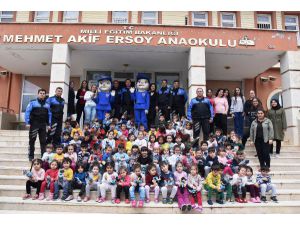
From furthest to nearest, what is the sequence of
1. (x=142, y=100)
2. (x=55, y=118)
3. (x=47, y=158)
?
1. (x=142, y=100)
2. (x=55, y=118)
3. (x=47, y=158)

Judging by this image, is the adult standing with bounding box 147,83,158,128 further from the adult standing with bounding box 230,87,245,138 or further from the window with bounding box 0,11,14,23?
the window with bounding box 0,11,14,23

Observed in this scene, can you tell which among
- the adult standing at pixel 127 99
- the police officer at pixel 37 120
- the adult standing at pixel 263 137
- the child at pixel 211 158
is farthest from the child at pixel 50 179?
the adult standing at pixel 263 137

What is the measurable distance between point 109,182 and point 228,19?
11869 millimetres

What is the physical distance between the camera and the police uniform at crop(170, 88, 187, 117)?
9.07 m

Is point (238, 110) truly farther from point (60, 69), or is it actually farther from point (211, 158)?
point (60, 69)

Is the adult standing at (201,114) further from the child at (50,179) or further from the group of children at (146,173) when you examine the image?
the child at (50,179)

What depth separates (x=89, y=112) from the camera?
29.0 ft

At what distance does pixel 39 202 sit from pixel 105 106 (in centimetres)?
438

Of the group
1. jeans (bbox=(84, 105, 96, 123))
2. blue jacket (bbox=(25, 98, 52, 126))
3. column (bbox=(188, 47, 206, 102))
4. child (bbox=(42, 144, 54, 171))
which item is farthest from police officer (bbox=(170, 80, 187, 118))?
child (bbox=(42, 144, 54, 171))

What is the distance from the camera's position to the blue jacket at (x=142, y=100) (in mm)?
8891

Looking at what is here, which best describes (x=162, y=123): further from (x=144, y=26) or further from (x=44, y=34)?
(x=44, y=34)

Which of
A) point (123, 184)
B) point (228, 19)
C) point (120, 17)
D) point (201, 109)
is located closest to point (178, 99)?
point (201, 109)

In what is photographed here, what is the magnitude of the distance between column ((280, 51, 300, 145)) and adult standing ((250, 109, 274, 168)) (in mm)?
2876

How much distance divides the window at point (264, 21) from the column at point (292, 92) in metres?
5.43
